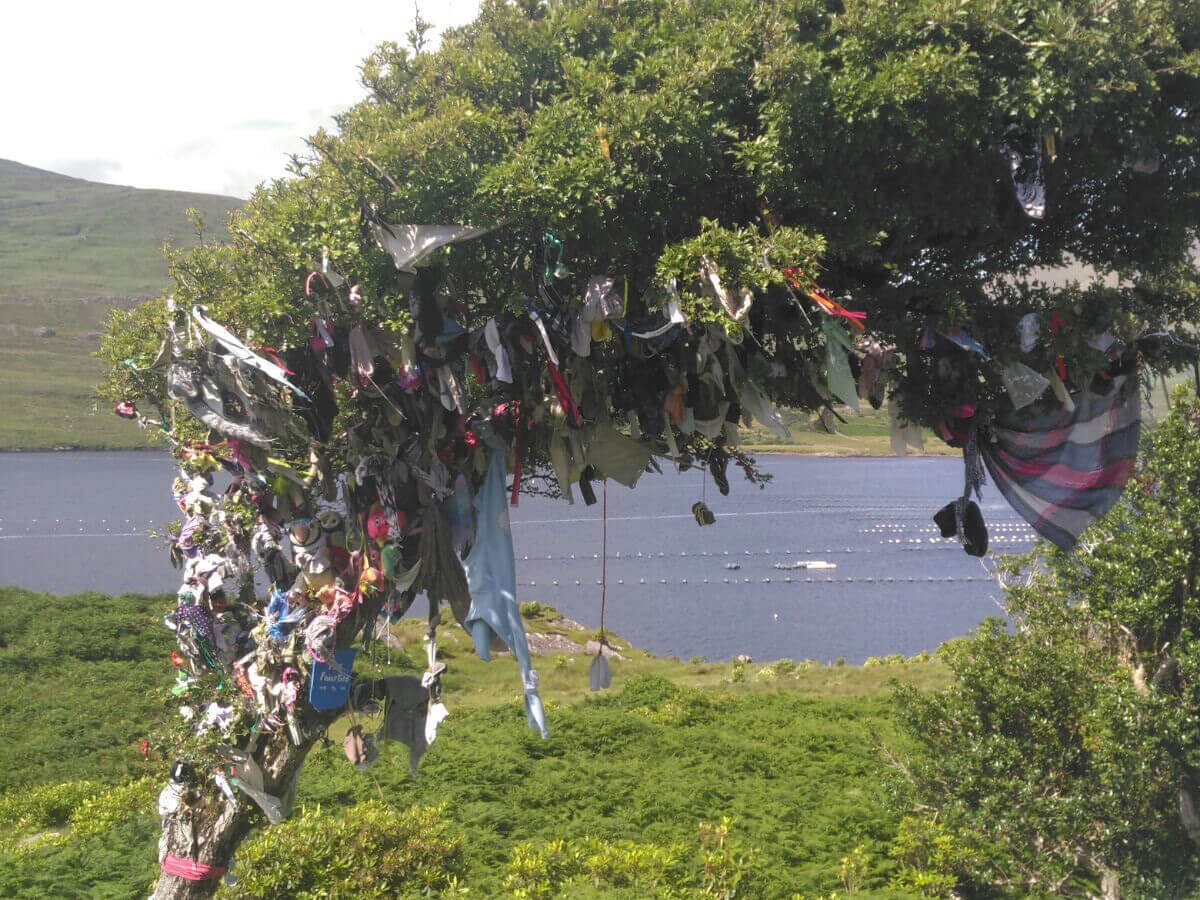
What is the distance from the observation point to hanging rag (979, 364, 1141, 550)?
14.3 feet

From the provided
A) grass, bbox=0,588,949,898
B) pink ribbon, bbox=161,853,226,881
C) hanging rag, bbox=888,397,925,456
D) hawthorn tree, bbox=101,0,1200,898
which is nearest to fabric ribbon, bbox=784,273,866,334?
hawthorn tree, bbox=101,0,1200,898

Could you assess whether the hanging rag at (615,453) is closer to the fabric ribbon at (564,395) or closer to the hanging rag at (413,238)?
the fabric ribbon at (564,395)

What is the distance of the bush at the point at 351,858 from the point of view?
7.45m

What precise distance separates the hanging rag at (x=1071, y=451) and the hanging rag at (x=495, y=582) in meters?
2.27

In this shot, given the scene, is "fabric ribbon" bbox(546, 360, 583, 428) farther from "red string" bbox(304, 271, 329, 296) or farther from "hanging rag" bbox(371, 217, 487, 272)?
"red string" bbox(304, 271, 329, 296)

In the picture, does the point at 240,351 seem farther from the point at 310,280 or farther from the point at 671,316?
the point at 671,316

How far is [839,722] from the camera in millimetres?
15070

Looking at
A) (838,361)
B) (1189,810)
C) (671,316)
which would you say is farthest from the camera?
(1189,810)

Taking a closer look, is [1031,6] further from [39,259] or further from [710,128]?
[39,259]

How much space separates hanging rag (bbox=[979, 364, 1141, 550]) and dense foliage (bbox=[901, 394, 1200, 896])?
3709 mm

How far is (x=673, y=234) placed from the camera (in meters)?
3.95

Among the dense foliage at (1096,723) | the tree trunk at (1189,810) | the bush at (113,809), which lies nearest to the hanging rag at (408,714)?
the dense foliage at (1096,723)

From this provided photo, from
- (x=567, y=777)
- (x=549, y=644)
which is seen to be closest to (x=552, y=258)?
(x=567, y=777)

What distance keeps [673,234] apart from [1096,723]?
6.76 m
